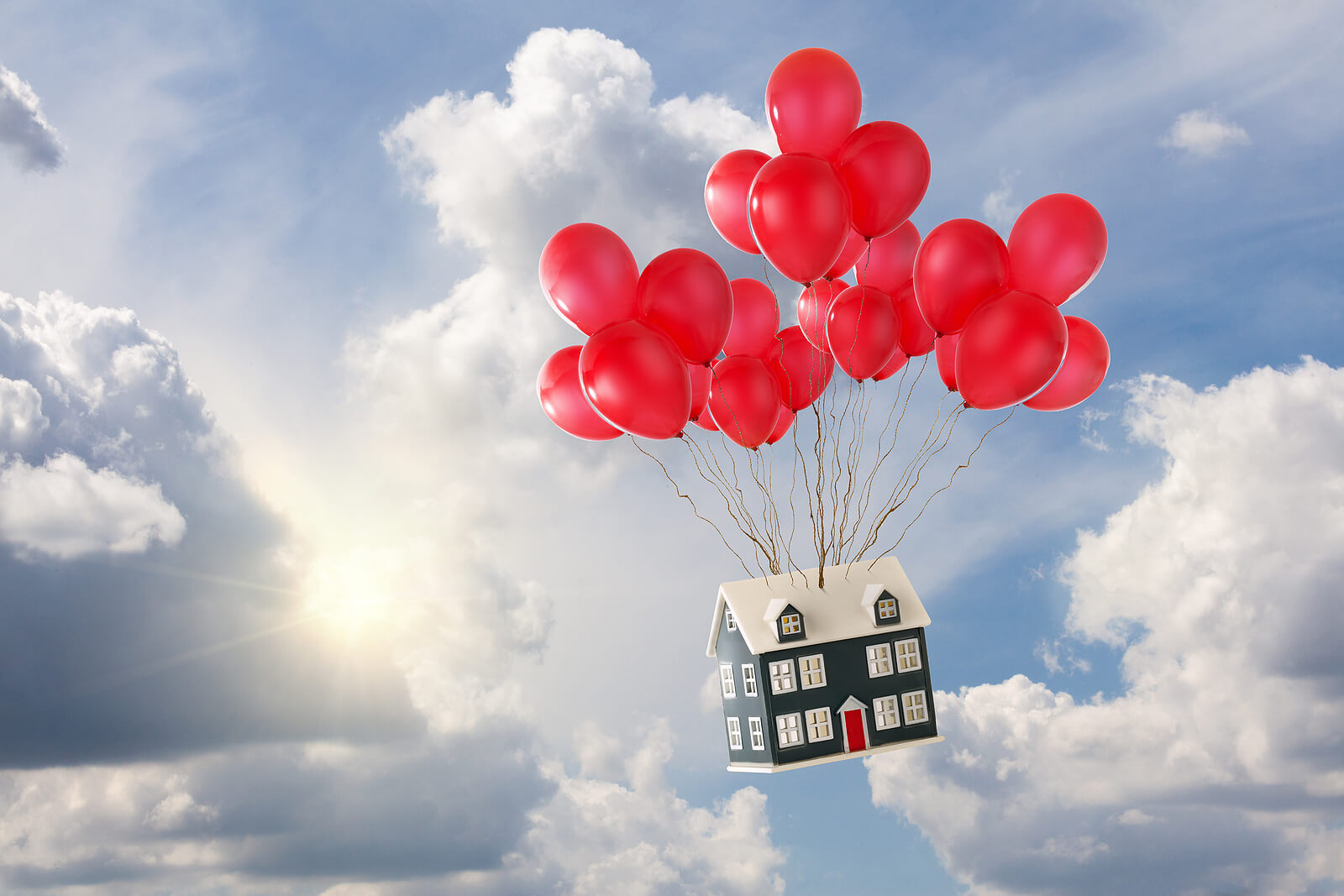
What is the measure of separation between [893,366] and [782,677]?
200cm

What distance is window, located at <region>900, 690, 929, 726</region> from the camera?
566 centimetres

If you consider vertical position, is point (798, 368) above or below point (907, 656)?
above

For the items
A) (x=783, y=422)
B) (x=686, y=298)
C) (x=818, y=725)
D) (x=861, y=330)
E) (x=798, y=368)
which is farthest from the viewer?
(x=783, y=422)

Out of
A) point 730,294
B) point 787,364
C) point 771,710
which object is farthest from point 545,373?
point 771,710

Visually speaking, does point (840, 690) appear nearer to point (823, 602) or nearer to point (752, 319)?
point (823, 602)

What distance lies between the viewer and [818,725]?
215 inches

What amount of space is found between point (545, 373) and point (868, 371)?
1.85 meters

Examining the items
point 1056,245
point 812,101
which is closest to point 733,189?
point 812,101

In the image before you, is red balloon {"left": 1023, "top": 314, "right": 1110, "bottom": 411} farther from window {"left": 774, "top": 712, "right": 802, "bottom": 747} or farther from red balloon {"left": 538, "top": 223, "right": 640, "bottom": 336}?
red balloon {"left": 538, "top": 223, "right": 640, "bottom": 336}

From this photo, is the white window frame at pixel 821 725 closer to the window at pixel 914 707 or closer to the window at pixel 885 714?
the window at pixel 885 714

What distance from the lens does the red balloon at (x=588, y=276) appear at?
4.73m

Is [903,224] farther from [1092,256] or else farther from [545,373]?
[545,373]

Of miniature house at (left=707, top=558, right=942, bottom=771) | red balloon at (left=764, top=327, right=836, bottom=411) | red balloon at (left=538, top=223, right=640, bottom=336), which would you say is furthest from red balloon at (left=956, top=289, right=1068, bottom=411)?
red balloon at (left=538, top=223, right=640, bottom=336)

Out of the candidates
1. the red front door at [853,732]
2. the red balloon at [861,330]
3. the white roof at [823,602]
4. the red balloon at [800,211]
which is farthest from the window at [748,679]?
the red balloon at [800,211]
